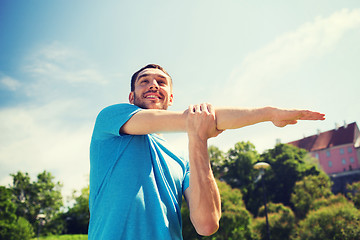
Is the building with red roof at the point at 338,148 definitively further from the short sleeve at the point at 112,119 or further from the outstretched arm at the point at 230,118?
the short sleeve at the point at 112,119

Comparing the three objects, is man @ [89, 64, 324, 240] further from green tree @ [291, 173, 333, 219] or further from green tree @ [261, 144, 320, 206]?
green tree @ [261, 144, 320, 206]

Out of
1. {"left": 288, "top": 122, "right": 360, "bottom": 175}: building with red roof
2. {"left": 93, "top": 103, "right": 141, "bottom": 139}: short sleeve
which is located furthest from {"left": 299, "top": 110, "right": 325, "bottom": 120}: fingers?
{"left": 288, "top": 122, "right": 360, "bottom": 175}: building with red roof

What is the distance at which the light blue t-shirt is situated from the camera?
55.6 inches

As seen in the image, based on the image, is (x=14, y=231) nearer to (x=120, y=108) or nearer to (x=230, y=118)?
(x=120, y=108)

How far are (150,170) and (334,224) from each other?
782 inches

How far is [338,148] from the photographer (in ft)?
185

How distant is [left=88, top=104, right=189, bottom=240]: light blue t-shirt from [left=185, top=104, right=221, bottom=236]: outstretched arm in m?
0.14

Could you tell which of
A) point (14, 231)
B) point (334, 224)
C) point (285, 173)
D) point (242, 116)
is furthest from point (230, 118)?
point (14, 231)

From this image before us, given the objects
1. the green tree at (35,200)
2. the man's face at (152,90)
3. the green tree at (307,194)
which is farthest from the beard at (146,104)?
the green tree at (35,200)

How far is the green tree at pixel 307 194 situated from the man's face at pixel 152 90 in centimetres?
2857

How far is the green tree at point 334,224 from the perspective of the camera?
666 inches

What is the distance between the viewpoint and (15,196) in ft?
144

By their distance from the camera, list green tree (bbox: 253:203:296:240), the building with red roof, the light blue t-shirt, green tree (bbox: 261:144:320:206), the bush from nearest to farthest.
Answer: the light blue t-shirt → green tree (bbox: 253:203:296:240) → the bush → green tree (bbox: 261:144:320:206) → the building with red roof

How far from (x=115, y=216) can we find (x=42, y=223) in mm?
49648
